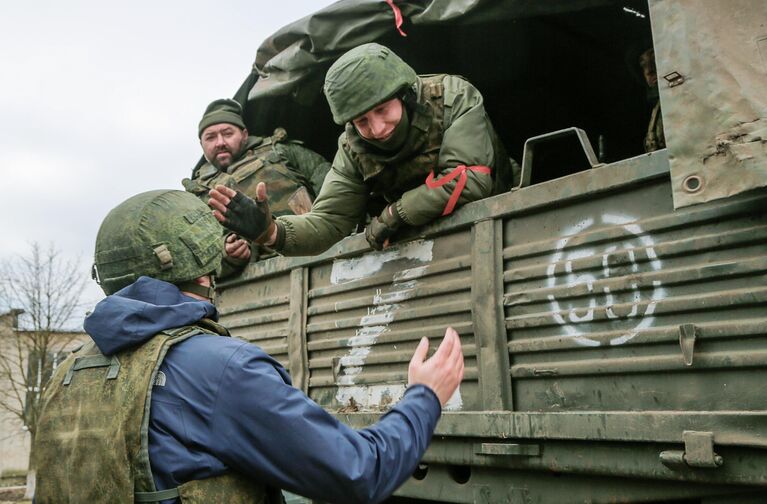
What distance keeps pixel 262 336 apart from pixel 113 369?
89.0 inches

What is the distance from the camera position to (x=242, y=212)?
3373 mm

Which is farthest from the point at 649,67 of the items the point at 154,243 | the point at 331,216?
the point at 154,243

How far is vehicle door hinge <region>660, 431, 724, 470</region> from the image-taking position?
2055mm

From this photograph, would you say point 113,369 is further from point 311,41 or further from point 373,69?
point 311,41

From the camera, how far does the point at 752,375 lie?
6.89 ft

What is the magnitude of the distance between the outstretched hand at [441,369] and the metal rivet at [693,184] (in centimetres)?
83

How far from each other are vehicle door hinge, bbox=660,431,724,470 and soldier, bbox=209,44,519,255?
4.34 ft

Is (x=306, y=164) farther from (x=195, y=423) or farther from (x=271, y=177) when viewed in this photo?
(x=195, y=423)

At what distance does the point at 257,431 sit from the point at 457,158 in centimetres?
191

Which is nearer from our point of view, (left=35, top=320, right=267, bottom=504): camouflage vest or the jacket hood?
(left=35, top=320, right=267, bottom=504): camouflage vest

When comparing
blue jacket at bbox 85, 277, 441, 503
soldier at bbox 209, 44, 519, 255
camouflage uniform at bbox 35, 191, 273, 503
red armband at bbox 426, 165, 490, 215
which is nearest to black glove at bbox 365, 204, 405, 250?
soldier at bbox 209, 44, 519, 255

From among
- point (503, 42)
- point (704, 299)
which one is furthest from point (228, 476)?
point (503, 42)

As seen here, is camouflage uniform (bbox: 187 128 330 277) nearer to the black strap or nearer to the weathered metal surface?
the weathered metal surface

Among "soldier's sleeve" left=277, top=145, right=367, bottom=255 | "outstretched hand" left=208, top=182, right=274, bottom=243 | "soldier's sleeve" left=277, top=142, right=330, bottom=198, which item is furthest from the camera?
"soldier's sleeve" left=277, top=142, right=330, bottom=198
